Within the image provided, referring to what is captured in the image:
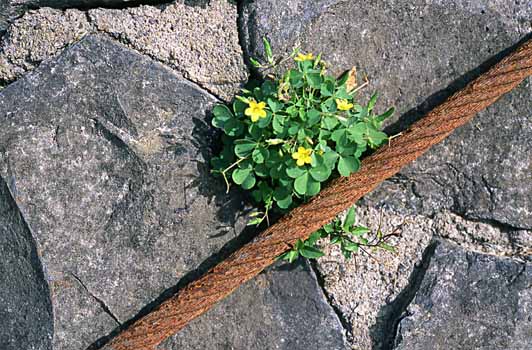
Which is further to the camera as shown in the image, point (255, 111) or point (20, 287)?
point (20, 287)

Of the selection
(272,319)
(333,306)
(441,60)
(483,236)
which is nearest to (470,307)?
(483,236)

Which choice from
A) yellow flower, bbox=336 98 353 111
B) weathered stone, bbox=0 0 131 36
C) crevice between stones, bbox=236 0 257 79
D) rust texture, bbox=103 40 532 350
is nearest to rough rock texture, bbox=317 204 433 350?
rust texture, bbox=103 40 532 350

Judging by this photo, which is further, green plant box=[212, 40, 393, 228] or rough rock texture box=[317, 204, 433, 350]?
rough rock texture box=[317, 204, 433, 350]

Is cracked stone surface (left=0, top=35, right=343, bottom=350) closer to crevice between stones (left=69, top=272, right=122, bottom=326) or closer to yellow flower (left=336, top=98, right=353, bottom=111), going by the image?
crevice between stones (left=69, top=272, right=122, bottom=326)

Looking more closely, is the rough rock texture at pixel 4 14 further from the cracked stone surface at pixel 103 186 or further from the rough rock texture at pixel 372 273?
the rough rock texture at pixel 372 273

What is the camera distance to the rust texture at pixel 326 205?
146cm

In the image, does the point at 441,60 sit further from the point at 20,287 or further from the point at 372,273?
the point at 20,287

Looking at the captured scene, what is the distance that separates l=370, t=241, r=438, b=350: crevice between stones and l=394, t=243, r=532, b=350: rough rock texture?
0.5 inches

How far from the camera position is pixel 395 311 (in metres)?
1.54

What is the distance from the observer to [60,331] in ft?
4.86

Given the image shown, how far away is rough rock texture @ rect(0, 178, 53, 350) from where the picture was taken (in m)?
1.47

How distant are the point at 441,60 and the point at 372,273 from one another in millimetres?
474

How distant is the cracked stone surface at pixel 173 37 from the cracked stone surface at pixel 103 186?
0.13 feet

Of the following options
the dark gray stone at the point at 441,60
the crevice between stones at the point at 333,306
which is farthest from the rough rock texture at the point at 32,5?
the crevice between stones at the point at 333,306
